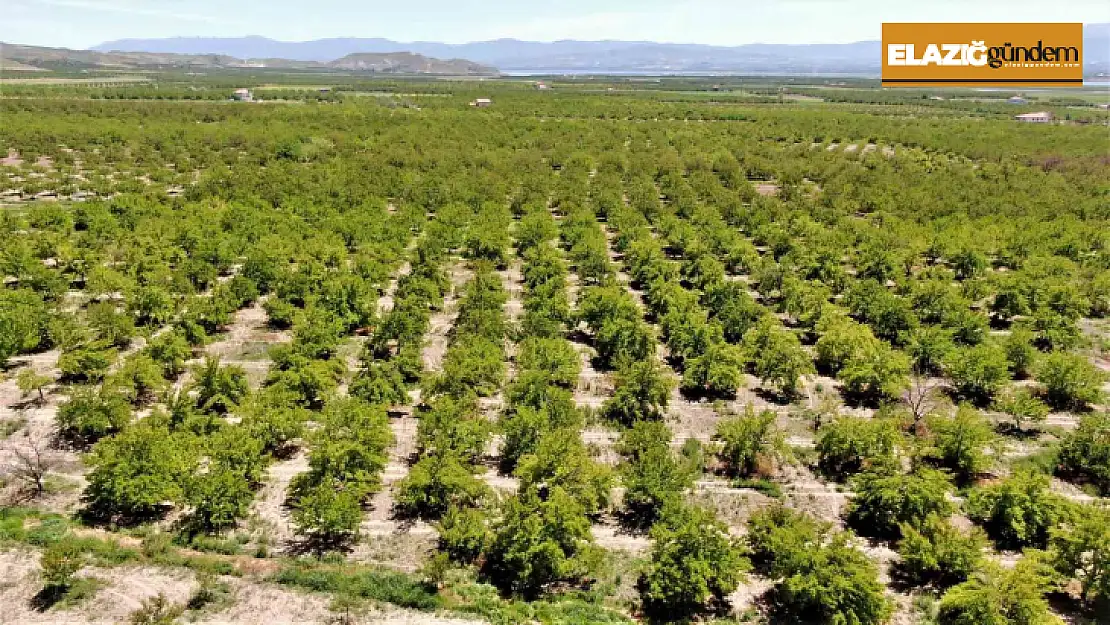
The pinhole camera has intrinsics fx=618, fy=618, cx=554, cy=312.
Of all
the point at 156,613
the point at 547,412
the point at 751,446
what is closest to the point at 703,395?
the point at 751,446

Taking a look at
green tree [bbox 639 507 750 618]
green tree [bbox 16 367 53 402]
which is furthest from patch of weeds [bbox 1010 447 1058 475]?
green tree [bbox 16 367 53 402]

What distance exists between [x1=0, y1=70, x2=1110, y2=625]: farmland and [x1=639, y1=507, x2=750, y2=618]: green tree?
0.30 feet

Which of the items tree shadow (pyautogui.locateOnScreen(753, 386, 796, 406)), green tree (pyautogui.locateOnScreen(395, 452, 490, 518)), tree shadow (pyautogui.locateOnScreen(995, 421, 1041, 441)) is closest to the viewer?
green tree (pyautogui.locateOnScreen(395, 452, 490, 518))

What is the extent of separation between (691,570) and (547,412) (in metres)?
8.52

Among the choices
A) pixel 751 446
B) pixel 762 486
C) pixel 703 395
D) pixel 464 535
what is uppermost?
pixel 703 395

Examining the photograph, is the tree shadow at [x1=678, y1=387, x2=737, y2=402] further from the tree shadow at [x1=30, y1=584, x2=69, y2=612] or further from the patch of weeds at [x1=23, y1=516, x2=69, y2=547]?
the patch of weeds at [x1=23, y1=516, x2=69, y2=547]

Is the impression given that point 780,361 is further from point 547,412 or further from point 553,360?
point 547,412

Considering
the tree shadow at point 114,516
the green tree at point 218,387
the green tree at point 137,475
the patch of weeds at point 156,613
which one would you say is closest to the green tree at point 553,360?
the green tree at point 218,387

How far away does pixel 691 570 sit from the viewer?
15.9m

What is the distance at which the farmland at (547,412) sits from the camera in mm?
16859

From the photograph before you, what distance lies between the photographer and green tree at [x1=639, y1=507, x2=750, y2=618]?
1598 centimetres

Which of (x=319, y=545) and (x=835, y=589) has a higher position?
(x=835, y=589)

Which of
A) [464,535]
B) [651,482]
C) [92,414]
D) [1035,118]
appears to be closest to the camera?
[464,535]

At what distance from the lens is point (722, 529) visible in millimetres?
16906
